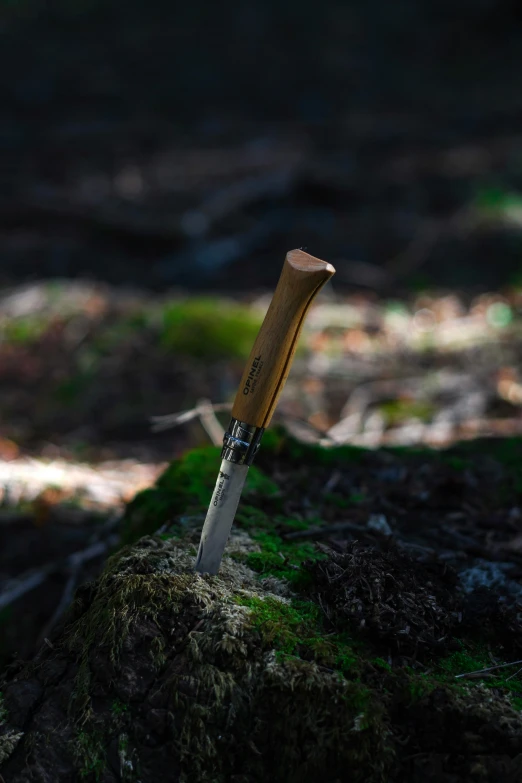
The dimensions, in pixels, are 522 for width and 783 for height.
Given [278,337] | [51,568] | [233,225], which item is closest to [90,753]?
[278,337]

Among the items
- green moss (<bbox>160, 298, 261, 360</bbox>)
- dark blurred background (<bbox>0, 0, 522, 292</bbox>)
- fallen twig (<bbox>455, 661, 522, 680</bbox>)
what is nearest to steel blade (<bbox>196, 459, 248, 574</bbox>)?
fallen twig (<bbox>455, 661, 522, 680</bbox>)

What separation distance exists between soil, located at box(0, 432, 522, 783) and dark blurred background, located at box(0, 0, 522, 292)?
6.63 meters

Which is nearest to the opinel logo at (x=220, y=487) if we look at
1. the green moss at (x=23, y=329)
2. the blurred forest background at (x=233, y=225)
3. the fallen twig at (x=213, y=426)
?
the blurred forest background at (x=233, y=225)

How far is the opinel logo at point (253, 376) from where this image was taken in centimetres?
177

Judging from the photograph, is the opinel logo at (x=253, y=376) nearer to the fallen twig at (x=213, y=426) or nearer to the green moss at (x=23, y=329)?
the fallen twig at (x=213, y=426)

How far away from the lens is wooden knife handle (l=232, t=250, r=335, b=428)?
65.9 inches

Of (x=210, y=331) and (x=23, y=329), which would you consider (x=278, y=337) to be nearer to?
(x=210, y=331)

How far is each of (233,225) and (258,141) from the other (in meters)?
3.29

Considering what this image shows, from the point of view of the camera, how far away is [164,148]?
1267cm

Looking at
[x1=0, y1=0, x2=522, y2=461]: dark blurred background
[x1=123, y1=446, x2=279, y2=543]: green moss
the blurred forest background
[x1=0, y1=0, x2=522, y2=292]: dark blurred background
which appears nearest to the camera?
[x1=123, y1=446, x2=279, y2=543]: green moss

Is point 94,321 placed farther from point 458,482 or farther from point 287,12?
point 287,12

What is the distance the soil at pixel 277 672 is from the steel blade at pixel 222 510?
73 mm

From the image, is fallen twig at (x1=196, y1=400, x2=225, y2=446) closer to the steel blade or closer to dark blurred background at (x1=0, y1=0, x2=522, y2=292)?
the steel blade

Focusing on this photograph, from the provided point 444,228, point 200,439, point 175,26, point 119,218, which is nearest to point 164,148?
point 119,218
